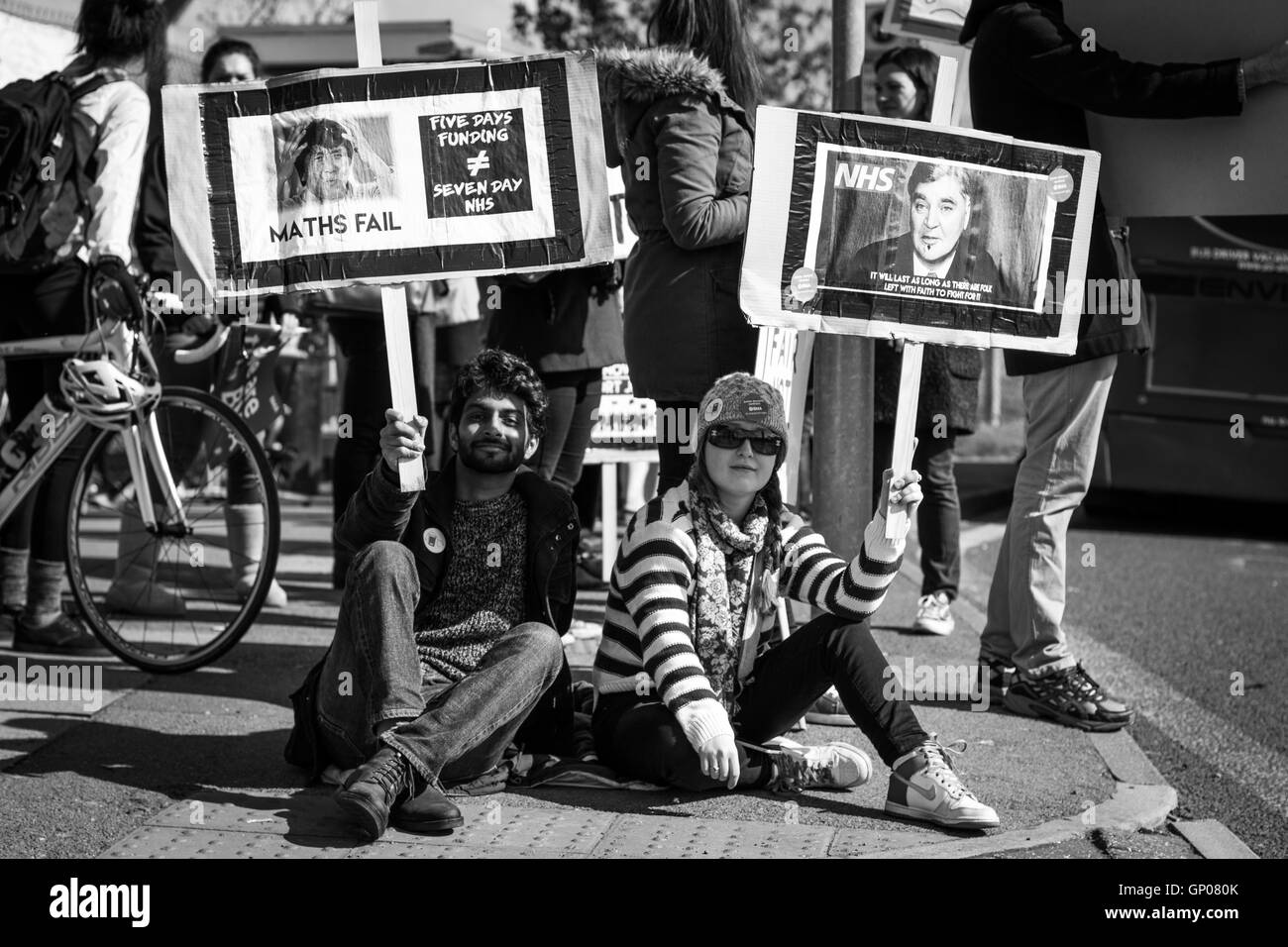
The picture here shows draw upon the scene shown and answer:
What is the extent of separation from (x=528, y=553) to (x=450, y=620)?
27 cm

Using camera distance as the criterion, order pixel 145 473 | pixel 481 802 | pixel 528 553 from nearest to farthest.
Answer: pixel 481 802 < pixel 528 553 < pixel 145 473

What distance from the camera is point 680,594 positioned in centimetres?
379

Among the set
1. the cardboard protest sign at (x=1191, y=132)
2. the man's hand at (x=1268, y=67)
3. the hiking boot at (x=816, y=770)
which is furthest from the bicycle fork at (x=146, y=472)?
the man's hand at (x=1268, y=67)

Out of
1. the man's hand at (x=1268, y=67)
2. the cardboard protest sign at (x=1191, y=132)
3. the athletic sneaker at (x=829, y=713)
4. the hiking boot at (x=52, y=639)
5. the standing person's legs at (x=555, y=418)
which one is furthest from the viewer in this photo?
the standing person's legs at (x=555, y=418)

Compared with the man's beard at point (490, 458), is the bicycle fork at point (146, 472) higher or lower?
lower

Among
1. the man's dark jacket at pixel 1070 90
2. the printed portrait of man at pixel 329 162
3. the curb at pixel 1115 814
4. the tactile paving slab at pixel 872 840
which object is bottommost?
the curb at pixel 1115 814

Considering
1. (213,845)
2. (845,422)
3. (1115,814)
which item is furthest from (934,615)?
(213,845)

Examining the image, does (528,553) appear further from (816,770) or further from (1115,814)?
(1115,814)

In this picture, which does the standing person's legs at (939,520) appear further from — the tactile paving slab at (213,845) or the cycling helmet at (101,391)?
the tactile paving slab at (213,845)

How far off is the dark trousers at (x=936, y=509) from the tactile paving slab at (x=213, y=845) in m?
3.15

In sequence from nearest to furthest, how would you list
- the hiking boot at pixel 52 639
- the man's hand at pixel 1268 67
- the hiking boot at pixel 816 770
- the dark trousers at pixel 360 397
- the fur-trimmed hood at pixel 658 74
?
the hiking boot at pixel 816 770 → the fur-trimmed hood at pixel 658 74 → the man's hand at pixel 1268 67 → the hiking boot at pixel 52 639 → the dark trousers at pixel 360 397

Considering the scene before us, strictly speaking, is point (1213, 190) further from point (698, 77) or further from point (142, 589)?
point (142, 589)

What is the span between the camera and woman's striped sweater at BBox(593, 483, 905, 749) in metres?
3.69

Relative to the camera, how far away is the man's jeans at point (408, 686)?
3.58 metres
